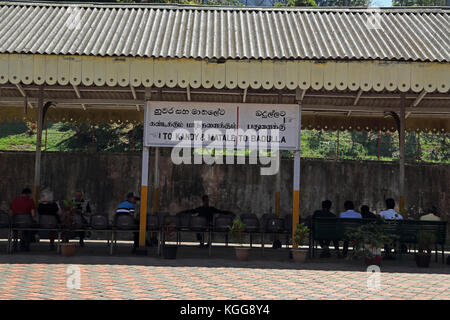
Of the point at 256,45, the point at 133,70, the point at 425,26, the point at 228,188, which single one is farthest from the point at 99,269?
the point at 425,26

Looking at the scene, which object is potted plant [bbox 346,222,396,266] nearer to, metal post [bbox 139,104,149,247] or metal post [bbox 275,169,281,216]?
metal post [bbox 275,169,281,216]

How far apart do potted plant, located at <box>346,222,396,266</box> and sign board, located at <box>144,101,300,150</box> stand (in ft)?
7.63

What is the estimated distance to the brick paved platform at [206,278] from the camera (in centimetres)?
743

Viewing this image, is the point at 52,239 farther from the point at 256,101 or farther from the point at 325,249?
the point at 256,101

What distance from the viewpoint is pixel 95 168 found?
17188mm

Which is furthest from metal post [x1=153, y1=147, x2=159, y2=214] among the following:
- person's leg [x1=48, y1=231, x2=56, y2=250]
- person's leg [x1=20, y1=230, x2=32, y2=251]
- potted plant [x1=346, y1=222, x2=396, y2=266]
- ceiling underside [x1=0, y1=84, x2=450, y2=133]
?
potted plant [x1=346, y1=222, x2=396, y2=266]

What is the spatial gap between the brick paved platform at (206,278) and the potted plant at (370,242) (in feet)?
0.99

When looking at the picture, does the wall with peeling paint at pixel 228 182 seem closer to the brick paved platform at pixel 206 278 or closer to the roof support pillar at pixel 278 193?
the roof support pillar at pixel 278 193

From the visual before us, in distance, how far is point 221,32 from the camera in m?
13.8

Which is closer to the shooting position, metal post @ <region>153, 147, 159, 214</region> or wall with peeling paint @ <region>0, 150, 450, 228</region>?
metal post @ <region>153, 147, 159, 214</region>

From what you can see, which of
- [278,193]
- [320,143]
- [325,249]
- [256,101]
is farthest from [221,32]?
[320,143]

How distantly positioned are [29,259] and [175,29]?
6748 mm

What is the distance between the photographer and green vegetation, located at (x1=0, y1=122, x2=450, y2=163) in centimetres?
1964
